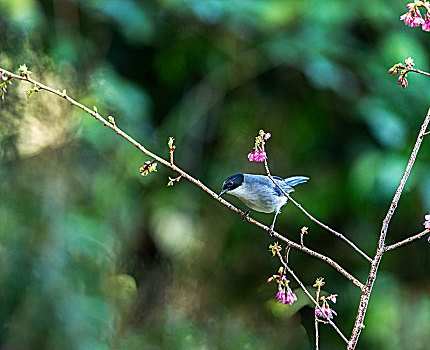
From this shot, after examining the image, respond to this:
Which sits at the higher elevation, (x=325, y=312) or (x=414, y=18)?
(x=414, y=18)

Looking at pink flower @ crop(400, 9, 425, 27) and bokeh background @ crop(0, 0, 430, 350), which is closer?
pink flower @ crop(400, 9, 425, 27)

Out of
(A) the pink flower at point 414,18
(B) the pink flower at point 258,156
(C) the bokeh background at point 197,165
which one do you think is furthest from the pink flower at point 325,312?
(C) the bokeh background at point 197,165

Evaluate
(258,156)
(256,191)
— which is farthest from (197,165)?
(258,156)

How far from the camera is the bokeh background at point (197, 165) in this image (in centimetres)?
224

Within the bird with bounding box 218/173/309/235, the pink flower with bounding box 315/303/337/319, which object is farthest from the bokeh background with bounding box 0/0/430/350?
the pink flower with bounding box 315/303/337/319

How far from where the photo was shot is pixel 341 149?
2.77m

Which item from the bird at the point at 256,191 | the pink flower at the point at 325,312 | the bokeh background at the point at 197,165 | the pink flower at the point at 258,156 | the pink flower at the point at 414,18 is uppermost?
the bokeh background at the point at 197,165

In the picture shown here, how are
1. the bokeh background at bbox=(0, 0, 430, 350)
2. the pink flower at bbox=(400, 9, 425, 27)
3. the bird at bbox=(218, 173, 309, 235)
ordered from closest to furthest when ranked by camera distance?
the pink flower at bbox=(400, 9, 425, 27) → the bird at bbox=(218, 173, 309, 235) → the bokeh background at bbox=(0, 0, 430, 350)

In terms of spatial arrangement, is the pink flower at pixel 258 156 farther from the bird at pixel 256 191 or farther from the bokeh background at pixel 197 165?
the bokeh background at pixel 197 165

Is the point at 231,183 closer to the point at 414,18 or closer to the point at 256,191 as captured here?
the point at 256,191

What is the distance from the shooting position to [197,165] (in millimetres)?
2957

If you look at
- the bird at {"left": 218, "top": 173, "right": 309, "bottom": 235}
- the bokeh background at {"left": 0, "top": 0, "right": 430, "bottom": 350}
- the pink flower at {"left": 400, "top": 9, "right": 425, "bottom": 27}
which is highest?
the bokeh background at {"left": 0, "top": 0, "right": 430, "bottom": 350}

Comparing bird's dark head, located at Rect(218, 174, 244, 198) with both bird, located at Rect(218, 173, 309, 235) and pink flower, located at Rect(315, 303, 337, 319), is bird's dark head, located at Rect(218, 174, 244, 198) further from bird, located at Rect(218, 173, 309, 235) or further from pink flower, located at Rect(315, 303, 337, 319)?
pink flower, located at Rect(315, 303, 337, 319)

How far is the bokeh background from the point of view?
2240 mm
